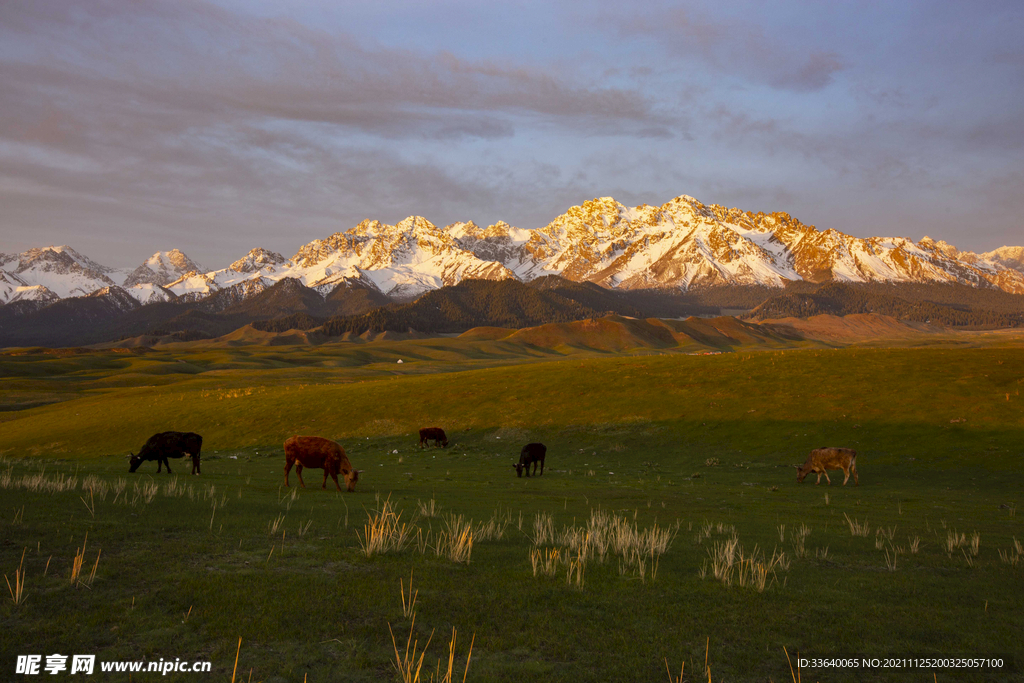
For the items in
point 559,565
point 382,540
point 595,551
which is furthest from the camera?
point 595,551

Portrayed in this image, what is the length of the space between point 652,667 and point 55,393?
4828 inches

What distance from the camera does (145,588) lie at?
352 inches

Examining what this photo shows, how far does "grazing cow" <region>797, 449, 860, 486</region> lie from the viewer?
28.0 m

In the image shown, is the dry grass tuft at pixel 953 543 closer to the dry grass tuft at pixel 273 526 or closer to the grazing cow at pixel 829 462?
the grazing cow at pixel 829 462

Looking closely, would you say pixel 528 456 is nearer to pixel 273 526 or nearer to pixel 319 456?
pixel 319 456

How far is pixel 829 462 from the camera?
92.8 ft

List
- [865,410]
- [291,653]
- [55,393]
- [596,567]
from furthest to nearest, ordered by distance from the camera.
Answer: [55,393], [865,410], [596,567], [291,653]

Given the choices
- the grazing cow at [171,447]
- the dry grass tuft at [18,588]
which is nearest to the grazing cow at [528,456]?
the grazing cow at [171,447]

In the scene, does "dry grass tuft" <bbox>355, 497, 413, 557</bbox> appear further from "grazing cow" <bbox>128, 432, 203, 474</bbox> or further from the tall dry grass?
"grazing cow" <bbox>128, 432, 203, 474</bbox>

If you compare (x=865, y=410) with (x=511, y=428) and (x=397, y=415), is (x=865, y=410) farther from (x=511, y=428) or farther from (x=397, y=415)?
(x=397, y=415)

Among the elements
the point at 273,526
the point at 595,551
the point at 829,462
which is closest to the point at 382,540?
the point at 273,526

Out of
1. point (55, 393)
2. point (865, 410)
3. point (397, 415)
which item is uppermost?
point (865, 410)

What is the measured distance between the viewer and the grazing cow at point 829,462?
92.0 ft

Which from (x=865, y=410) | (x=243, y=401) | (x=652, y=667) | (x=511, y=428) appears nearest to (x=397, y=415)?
(x=511, y=428)
